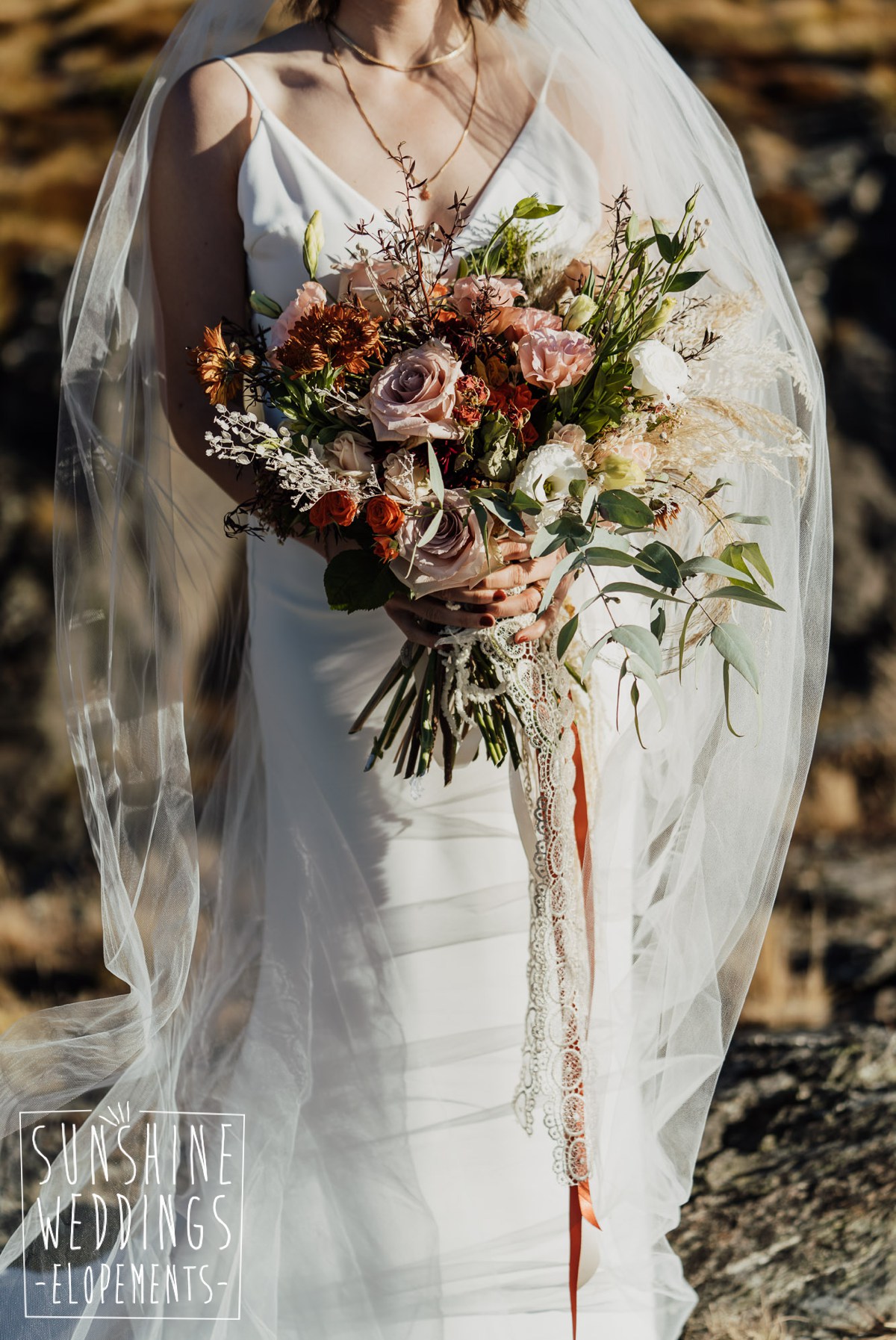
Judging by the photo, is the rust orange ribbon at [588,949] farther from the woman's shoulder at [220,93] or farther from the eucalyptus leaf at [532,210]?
the woman's shoulder at [220,93]

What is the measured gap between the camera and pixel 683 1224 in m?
2.39

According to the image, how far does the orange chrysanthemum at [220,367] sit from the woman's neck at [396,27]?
0.73 m

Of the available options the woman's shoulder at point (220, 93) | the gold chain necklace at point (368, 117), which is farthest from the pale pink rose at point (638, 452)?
the woman's shoulder at point (220, 93)

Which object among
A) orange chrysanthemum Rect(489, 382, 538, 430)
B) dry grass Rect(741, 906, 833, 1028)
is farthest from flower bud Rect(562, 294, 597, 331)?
dry grass Rect(741, 906, 833, 1028)

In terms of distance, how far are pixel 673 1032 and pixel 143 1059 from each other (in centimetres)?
83

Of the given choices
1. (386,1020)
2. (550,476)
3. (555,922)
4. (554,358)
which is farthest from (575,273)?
(386,1020)

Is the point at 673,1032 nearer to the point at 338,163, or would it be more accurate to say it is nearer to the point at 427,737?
the point at 427,737

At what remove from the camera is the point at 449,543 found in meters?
1.33

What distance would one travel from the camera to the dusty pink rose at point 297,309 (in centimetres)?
141

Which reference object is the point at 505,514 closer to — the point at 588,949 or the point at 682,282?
the point at 682,282

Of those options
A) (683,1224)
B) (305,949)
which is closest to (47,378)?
(305,949)

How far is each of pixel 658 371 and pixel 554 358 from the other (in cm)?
12

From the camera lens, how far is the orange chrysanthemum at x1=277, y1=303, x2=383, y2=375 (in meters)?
1.33

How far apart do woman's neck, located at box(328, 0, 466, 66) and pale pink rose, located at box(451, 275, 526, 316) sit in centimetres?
70
